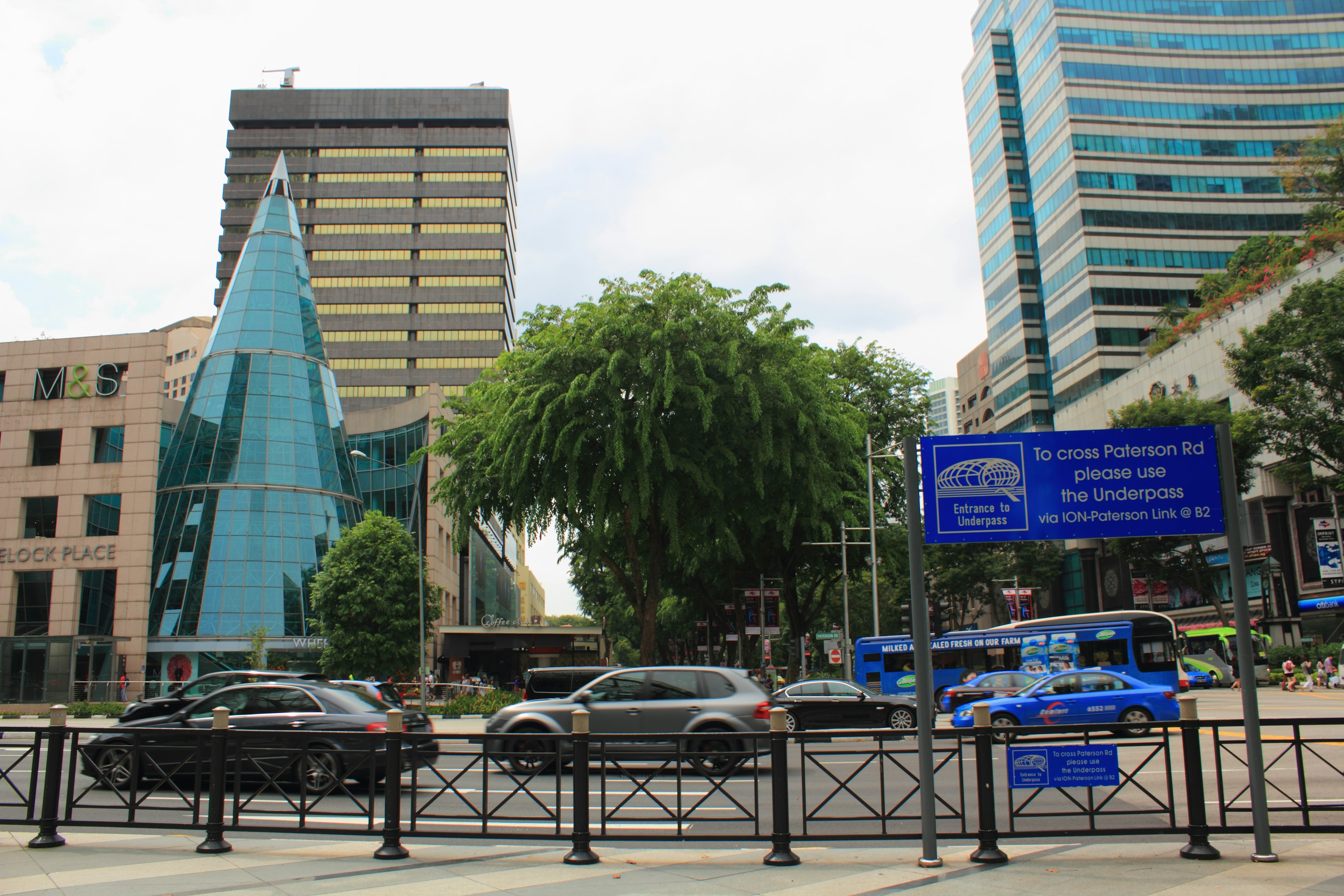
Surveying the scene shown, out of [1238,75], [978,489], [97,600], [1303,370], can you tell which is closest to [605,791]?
[978,489]

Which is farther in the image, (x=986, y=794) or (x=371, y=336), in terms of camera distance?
(x=371, y=336)

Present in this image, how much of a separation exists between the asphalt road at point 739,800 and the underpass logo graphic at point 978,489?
83.1 inches

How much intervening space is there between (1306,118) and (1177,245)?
15988 mm

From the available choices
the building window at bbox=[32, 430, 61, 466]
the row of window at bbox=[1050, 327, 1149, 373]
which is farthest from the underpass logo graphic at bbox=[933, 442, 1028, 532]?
the row of window at bbox=[1050, 327, 1149, 373]

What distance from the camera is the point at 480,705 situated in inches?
1254

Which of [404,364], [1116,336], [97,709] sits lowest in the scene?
[97,709]

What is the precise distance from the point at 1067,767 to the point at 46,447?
→ 51.2 metres

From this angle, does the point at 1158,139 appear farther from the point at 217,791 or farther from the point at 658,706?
the point at 217,791

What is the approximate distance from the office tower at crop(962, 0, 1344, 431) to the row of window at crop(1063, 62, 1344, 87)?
10 centimetres

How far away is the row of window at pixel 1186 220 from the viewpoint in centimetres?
7869

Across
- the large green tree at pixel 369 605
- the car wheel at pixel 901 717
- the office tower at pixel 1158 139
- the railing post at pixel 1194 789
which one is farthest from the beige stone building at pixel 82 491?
the office tower at pixel 1158 139

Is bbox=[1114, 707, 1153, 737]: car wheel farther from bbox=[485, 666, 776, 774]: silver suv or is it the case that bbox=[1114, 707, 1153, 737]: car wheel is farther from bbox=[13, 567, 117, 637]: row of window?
bbox=[13, 567, 117, 637]: row of window

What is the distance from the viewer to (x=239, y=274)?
169 ft

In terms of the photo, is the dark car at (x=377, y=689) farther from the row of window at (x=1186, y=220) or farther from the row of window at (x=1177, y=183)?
the row of window at (x=1177, y=183)
